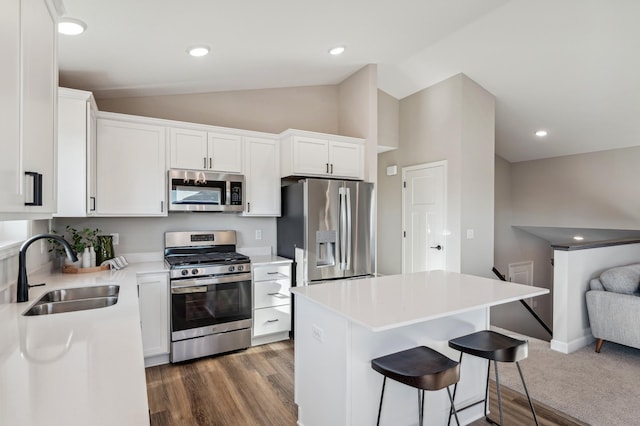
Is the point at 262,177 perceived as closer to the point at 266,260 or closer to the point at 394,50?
the point at 266,260

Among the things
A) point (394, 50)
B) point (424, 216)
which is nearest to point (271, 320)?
point (424, 216)

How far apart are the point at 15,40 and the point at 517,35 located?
3852 mm

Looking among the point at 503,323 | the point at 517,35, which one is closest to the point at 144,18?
the point at 517,35

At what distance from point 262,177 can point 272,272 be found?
A: 1016 mm

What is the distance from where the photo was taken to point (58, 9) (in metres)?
1.43

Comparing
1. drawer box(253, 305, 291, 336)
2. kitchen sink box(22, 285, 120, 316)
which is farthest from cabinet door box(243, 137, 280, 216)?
kitchen sink box(22, 285, 120, 316)

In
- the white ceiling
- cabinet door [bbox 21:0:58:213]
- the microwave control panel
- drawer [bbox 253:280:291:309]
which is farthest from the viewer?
the microwave control panel

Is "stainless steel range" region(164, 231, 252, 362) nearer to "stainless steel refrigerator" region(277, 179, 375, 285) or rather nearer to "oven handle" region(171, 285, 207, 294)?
"oven handle" region(171, 285, 207, 294)

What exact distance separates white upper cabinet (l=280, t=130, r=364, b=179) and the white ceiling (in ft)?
2.39

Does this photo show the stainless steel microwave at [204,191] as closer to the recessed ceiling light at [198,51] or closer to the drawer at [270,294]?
the drawer at [270,294]

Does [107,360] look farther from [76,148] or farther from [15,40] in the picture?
[76,148]

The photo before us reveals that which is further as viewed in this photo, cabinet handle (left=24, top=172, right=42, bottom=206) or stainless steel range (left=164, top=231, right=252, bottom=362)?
stainless steel range (left=164, top=231, right=252, bottom=362)

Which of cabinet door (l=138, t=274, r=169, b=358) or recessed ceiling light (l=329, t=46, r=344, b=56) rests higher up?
recessed ceiling light (l=329, t=46, r=344, b=56)

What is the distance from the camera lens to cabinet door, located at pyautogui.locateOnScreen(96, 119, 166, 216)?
118 inches
